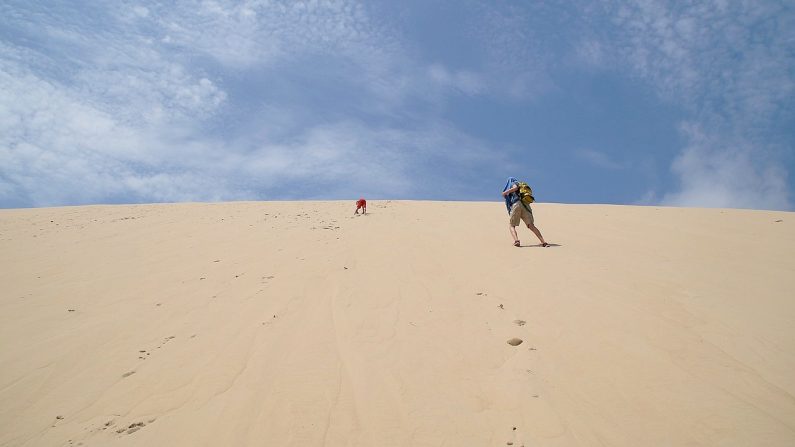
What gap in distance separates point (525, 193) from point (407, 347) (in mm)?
4660

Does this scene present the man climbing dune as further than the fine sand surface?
Yes

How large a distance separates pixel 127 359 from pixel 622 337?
422 centimetres

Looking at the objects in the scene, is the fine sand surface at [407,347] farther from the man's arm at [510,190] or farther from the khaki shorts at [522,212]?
the man's arm at [510,190]

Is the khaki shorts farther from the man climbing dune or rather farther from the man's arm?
the man's arm

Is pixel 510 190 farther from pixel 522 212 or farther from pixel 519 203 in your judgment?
pixel 522 212

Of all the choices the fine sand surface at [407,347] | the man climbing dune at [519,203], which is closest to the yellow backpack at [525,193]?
the man climbing dune at [519,203]

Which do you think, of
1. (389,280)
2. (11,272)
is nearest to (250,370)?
(389,280)

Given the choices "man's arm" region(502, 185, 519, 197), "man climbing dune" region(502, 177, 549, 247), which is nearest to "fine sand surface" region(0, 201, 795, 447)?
"man climbing dune" region(502, 177, 549, 247)

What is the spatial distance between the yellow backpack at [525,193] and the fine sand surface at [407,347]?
3.29ft

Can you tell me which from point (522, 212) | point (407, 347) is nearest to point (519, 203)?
point (522, 212)

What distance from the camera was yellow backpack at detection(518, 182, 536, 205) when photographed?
700cm

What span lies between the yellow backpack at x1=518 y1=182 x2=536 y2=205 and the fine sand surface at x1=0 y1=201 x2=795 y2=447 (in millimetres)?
1002

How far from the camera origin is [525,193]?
7023mm

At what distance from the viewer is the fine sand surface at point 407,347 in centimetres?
237
